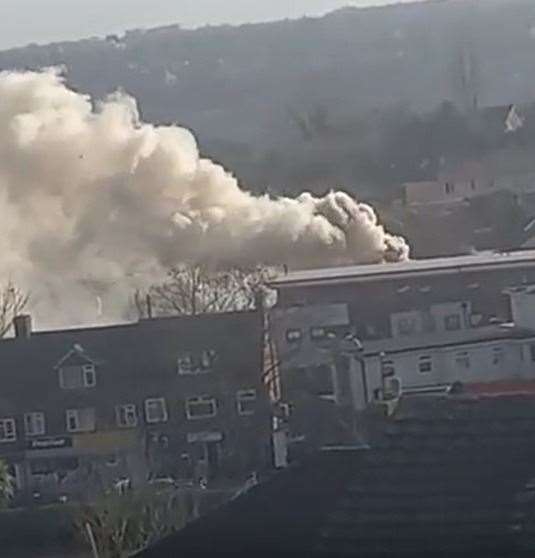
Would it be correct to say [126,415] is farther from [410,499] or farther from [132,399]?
[410,499]

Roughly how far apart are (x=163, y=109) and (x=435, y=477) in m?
74.3

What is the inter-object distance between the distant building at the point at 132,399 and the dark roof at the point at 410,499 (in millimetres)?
14689

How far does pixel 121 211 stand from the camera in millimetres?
28047

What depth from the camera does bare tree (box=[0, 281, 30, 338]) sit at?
87.2 ft

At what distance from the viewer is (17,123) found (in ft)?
89.9

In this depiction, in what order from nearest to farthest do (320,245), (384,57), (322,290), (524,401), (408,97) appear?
(524,401) < (322,290) < (320,245) < (408,97) < (384,57)

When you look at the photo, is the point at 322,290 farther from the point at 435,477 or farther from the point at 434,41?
the point at 434,41

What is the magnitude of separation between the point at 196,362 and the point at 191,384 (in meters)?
0.25

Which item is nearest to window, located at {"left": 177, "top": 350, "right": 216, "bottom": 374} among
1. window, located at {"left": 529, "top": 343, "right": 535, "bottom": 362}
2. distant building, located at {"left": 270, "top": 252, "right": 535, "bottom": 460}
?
distant building, located at {"left": 270, "top": 252, "right": 535, "bottom": 460}

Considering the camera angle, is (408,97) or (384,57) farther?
(384,57)

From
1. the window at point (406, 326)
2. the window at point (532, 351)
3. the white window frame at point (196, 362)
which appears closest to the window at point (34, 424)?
the white window frame at point (196, 362)

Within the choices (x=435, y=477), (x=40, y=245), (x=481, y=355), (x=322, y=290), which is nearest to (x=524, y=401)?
(x=435, y=477)

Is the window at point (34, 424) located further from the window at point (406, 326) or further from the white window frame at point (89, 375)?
the window at point (406, 326)

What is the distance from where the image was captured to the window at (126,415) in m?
20.6
